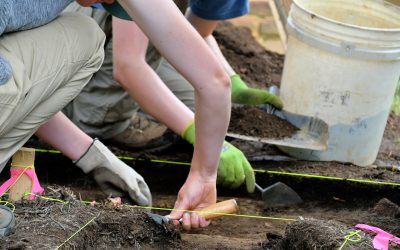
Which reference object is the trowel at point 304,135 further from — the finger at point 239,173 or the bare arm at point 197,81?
the bare arm at point 197,81

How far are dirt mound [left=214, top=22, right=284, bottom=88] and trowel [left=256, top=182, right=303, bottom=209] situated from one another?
4.32 feet

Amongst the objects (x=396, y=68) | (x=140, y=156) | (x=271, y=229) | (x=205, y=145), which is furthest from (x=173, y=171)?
(x=396, y=68)

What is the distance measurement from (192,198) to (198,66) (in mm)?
512

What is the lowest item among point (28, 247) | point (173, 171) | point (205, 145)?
point (173, 171)

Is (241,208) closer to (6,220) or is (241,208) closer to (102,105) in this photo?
(102,105)

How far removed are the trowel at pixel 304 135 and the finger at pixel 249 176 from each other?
33 centimetres

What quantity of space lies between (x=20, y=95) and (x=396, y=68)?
6.06 feet

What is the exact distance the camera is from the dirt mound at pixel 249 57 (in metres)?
Answer: 4.11

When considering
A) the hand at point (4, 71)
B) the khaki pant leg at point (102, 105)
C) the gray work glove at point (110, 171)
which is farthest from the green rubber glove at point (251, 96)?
the hand at point (4, 71)

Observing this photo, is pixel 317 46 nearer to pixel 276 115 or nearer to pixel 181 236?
pixel 276 115

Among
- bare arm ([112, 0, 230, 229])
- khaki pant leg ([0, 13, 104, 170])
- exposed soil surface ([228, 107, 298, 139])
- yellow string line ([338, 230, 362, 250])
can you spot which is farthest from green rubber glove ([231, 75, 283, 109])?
yellow string line ([338, 230, 362, 250])

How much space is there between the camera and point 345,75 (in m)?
3.03

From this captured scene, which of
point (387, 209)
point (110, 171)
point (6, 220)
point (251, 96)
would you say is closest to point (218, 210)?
point (110, 171)

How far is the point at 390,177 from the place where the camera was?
9.68 feet
